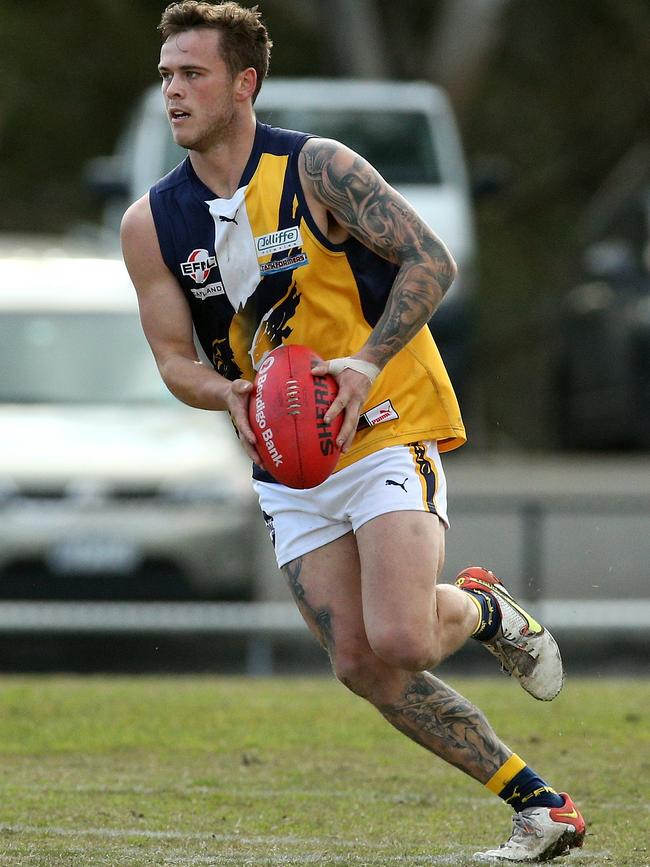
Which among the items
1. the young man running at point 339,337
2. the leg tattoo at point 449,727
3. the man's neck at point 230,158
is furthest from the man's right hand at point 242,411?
the leg tattoo at point 449,727

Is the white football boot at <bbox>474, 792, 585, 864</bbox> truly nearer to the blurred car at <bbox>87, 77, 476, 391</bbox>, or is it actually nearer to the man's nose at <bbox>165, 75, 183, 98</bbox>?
A: the man's nose at <bbox>165, 75, 183, 98</bbox>

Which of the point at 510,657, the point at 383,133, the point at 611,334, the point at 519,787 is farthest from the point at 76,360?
the point at 519,787

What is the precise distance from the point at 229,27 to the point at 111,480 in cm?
533

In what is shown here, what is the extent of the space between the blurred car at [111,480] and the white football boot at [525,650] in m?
4.75

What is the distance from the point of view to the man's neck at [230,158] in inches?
226

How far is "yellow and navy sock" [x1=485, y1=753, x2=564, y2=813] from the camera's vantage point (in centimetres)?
567

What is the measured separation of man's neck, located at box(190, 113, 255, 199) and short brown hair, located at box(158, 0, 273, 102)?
15 cm

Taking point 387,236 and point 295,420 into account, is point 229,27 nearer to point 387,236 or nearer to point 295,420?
point 387,236

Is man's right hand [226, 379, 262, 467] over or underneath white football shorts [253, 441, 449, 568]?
over

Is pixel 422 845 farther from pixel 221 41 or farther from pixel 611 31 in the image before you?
pixel 611 31

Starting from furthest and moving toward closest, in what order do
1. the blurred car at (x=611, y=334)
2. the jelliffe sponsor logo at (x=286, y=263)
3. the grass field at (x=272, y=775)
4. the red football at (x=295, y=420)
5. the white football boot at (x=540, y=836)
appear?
the blurred car at (x=611, y=334) < the grass field at (x=272, y=775) < the jelliffe sponsor logo at (x=286, y=263) < the white football boot at (x=540, y=836) < the red football at (x=295, y=420)

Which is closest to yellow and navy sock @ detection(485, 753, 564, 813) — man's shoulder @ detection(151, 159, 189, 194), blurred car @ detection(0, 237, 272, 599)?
man's shoulder @ detection(151, 159, 189, 194)

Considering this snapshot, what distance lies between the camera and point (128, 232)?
19.3 ft

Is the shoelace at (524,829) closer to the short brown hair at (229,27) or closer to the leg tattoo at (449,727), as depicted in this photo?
the leg tattoo at (449,727)
